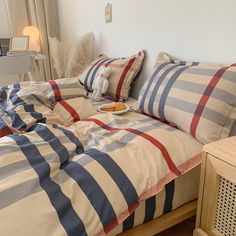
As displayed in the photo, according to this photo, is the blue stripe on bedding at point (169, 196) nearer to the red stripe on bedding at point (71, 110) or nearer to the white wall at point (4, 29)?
the red stripe on bedding at point (71, 110)

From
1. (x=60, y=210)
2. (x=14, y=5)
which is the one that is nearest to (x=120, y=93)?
(x=60, y=210)

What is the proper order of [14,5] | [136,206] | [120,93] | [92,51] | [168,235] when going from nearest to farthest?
[136,206] < [168,235] < [120,93] < [92,51] < [14,5]

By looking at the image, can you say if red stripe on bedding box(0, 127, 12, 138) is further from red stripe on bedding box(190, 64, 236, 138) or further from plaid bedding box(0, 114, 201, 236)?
red stripe on bedding box(190, 64, 236, 138)

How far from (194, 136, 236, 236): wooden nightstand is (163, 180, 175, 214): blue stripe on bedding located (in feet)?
0.33

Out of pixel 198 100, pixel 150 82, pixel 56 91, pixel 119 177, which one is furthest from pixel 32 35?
pixel 119 177

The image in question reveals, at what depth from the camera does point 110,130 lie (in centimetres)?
105

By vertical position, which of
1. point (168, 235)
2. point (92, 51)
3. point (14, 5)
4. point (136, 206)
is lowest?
point (168, 235)

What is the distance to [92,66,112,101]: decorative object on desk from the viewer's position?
1.61m

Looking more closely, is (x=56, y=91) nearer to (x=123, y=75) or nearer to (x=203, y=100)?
(x=123, y=75)

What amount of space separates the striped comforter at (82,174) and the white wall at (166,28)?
1.67ft

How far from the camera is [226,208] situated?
2.72ft

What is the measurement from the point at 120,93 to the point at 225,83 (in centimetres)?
77

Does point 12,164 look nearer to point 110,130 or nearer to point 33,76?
point 110,130

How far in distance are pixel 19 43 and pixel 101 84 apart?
1.42 meters
